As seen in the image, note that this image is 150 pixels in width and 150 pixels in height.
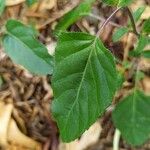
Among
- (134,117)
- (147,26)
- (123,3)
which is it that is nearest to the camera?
(123,3)

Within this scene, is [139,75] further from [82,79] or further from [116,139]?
[82,79]

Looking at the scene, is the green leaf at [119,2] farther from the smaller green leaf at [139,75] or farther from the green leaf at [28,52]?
the smaller green leaf at [139,75]

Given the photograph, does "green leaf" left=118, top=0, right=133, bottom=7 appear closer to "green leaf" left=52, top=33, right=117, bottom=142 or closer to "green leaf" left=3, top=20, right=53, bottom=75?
"green leaf" left=52, top=33, right=117, bottom=142

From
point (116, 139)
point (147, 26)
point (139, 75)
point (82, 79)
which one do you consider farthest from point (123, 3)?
point (116, 139)

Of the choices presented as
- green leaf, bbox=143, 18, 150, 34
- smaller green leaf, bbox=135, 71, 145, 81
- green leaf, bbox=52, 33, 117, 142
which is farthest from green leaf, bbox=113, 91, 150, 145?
green leaf, bbox=52, 33, 117, 142

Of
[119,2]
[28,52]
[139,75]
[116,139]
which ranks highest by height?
[119,2]
